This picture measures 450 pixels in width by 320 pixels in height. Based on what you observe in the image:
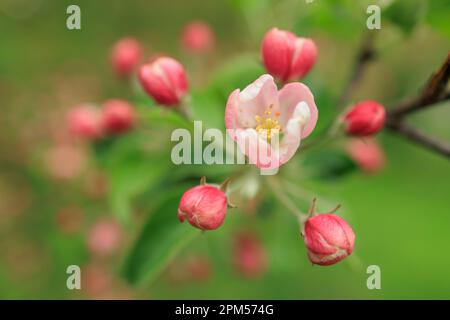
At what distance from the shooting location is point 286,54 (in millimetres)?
1198

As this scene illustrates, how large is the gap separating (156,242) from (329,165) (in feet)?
2.36

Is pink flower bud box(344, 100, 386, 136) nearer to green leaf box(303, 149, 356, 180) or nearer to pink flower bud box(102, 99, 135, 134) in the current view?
green leaf box(303, 149, 356, 180)

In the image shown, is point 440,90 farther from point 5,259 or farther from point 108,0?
point 108,0

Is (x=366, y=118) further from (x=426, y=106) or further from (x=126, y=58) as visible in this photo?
(x=126, y=58)

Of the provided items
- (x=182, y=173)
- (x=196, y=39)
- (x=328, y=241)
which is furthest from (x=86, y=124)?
(x=328, y=241)

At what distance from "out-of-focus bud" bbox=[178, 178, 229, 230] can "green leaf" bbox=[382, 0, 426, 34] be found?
25.8 inches

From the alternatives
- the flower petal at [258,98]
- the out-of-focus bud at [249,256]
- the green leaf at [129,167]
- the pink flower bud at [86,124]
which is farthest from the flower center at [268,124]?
the out-of-focus bud at [249,256]

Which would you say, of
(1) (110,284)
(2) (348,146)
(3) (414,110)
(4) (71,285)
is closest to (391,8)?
(3) (414,110)

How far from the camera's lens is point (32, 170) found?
103 inches

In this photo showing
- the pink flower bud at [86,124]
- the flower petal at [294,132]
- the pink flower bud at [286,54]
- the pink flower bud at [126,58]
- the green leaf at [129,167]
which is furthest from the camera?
the pink flower bud at [126,58]

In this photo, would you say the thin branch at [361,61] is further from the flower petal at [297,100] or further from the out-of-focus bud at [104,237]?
the out-of-focus bud at [104,237]

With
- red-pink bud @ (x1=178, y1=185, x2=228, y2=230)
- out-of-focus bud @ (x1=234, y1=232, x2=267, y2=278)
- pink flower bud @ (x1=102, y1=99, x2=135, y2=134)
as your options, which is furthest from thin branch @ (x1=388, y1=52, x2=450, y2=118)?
out-of-focus bud @ (x1=234, y1=232, x2=267, y2=278)

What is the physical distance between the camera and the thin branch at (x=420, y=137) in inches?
51.8

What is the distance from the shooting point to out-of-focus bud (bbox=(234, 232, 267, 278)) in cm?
223
